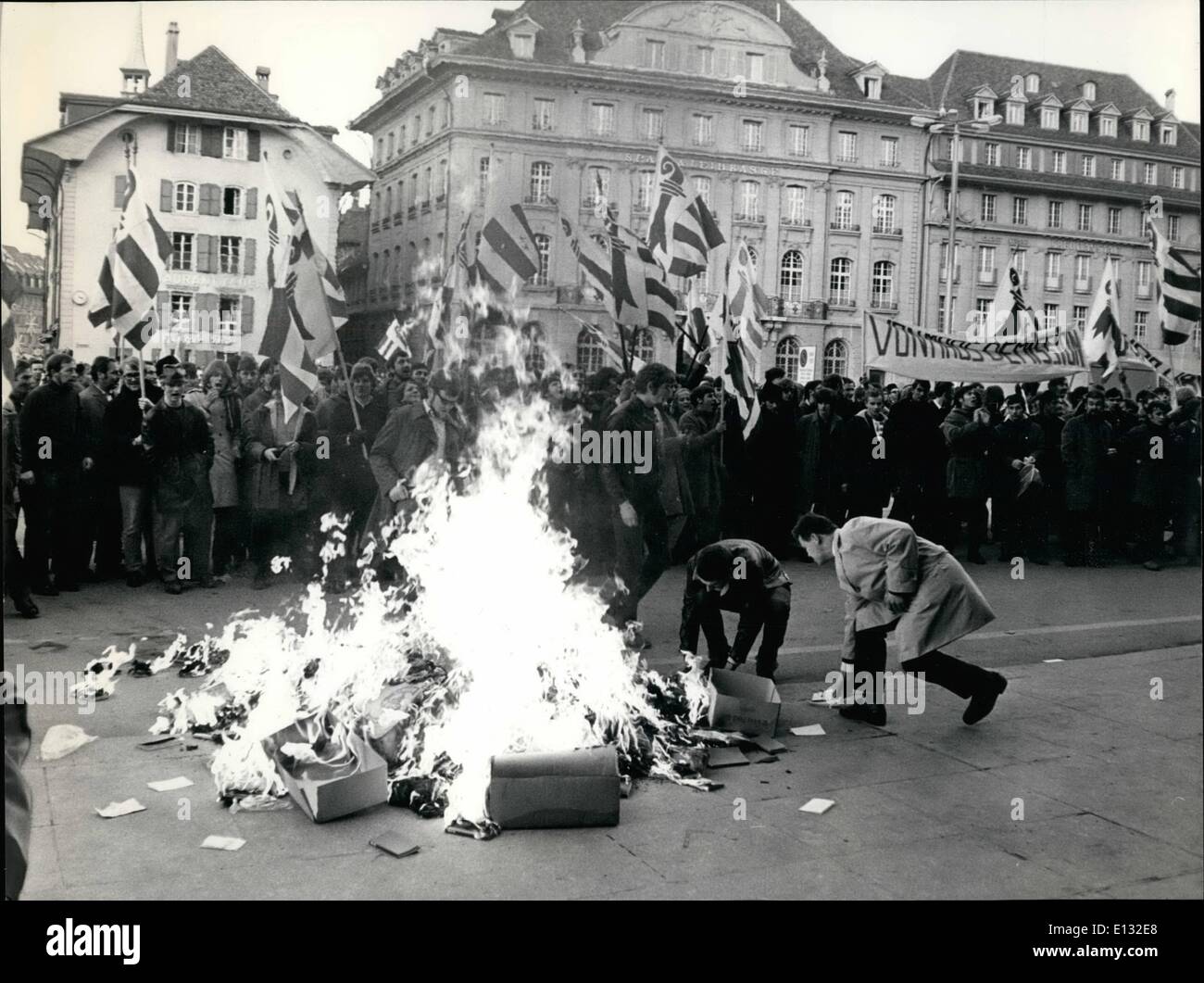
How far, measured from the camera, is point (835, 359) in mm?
11367

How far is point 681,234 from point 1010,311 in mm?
3147

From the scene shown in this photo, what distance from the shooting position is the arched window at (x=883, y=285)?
8557 millimetres

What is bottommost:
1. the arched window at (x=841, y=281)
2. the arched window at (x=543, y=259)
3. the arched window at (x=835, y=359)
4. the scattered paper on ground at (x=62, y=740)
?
the scattered paper on ground at (x=62, y=740)

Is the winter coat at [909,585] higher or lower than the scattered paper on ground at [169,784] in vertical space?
higher

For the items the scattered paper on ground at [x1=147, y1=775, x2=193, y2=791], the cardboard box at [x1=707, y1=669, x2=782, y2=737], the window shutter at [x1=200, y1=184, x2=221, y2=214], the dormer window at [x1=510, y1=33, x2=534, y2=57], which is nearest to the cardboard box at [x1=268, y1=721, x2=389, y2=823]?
the scattered paper on ground at [x1=147, y1=775, x2=193, y2=791]

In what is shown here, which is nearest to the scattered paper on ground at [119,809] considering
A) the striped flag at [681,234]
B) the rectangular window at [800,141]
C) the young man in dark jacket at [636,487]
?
the young man in dark jacket at [636,487]

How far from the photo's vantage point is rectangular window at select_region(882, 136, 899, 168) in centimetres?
793

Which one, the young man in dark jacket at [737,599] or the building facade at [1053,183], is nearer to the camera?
the building facade at [1053,183]

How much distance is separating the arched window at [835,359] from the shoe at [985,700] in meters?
4.30

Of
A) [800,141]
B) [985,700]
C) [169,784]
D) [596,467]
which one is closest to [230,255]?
[596,467]

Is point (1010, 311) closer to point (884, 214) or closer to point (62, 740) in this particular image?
point (884, 214)

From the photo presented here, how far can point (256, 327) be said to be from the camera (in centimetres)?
1009

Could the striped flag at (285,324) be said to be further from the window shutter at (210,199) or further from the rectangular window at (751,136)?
the rectangular window at (751,136)
